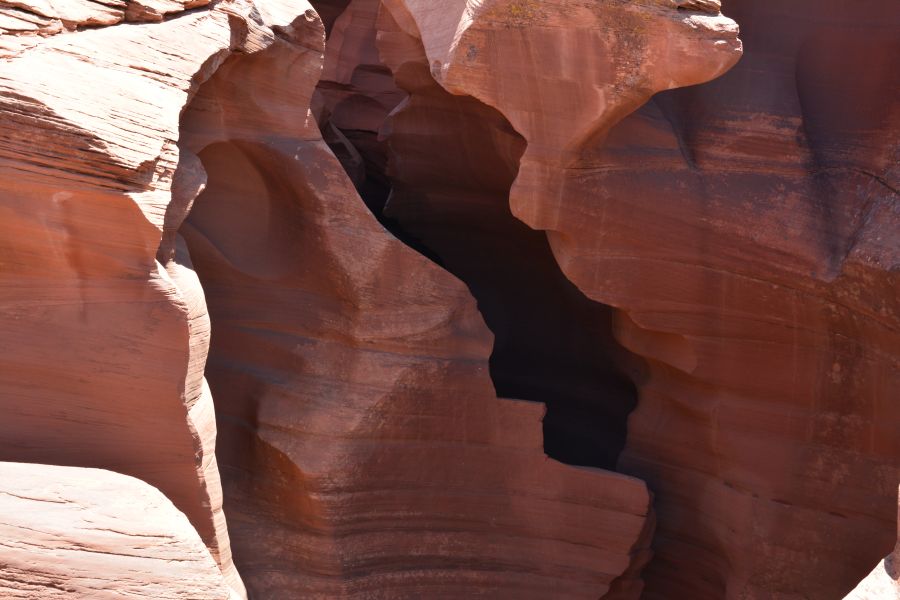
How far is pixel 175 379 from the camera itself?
4070 millimetres

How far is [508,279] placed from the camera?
7.90 m

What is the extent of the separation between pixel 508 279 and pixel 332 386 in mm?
2483

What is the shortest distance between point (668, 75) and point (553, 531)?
2706mm

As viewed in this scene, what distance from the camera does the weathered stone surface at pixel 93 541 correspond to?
3.24m

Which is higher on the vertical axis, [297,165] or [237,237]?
[297,165]

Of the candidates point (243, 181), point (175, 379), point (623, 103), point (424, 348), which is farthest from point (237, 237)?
point (623, 103)

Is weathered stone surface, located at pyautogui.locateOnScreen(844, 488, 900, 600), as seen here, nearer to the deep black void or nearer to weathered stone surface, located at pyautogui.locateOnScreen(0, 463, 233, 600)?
weathered stone surface, located at pyautogui.locateOnScreen(0, 463, 233, 600)

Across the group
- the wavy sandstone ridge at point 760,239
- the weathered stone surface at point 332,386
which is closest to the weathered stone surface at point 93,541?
the weathered stone surface at point 332,386

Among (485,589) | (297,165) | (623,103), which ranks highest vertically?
(623,103)

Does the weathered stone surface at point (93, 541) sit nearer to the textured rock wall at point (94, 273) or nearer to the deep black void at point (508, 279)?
the textured rock wall at point (94, 273)

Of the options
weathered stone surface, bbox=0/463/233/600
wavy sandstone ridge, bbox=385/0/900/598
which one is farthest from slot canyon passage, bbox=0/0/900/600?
weathered stone surface, bbox=0/463/233/600

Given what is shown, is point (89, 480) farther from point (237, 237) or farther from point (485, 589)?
point (485, 589)

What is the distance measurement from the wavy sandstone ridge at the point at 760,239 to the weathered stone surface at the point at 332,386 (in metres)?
0.83

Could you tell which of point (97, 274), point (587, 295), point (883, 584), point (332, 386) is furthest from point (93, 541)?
point (587, 295)
